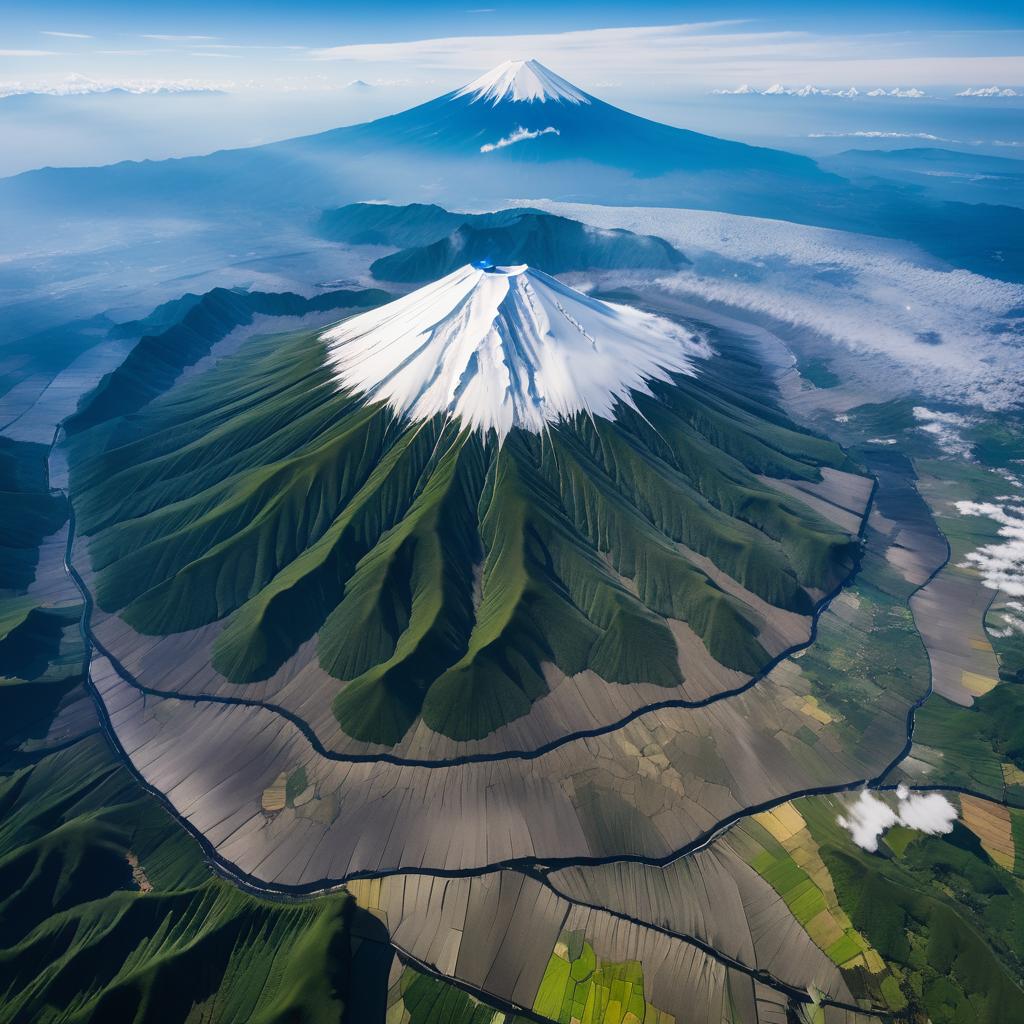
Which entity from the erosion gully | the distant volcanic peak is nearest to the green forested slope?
the erosion gully

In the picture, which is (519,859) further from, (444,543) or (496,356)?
(496,356)

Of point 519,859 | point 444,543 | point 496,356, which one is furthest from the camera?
point 496,356

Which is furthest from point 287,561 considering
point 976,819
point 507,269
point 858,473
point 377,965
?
point 858,473

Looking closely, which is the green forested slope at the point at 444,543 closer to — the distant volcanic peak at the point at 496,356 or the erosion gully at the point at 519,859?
the erosion gully at the point at 519,859

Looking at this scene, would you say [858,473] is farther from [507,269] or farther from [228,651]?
[228,651]

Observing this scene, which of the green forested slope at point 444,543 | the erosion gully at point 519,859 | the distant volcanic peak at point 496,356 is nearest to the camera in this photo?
the erosion gully at point 519,859

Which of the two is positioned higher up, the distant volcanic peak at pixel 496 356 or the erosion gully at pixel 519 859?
the distant volcanic peak at pixel 496 356

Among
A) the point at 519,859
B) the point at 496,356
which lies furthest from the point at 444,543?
the point at 519,859

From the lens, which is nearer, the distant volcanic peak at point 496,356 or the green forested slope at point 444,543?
the green forested slope at point 444,543

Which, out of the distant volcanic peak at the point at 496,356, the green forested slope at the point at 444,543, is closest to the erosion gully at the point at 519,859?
the green forested slope at the point at 444,543

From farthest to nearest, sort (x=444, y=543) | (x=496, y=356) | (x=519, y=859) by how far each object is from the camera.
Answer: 1. (x=496, y=356)
2. (x=444, y=543)
3. (x=519, y=859)
